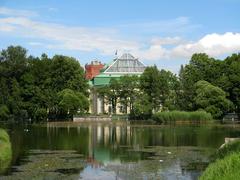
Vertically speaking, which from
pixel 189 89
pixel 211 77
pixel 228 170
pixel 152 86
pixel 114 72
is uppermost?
pixel 114 72

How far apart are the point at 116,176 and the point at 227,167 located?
32.2ft

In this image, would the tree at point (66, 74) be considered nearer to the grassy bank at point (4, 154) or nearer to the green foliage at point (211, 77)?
the green foliage at point (211, 77)

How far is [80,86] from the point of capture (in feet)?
307

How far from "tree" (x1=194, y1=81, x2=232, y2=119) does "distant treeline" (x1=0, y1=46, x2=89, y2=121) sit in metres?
20.6

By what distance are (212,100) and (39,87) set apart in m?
30.7

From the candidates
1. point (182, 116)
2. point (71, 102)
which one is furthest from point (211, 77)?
point (71, 102)

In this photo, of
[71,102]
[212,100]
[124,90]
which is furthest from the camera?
[124,90]

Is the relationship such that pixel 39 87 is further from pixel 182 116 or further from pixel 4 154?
pixel 4 154

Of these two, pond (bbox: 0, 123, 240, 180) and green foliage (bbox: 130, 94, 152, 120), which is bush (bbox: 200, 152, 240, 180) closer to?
pond (bbox: 0, 123, 240, 180)

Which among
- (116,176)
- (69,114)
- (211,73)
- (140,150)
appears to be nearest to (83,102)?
(69,114)

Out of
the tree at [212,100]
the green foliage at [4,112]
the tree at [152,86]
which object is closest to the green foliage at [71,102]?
the green foliage at [4,112]

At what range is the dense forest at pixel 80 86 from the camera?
87.5m

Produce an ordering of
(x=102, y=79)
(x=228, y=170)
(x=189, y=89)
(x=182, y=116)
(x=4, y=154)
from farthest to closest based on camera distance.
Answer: (x=102, y=79), (x=189, y=89), (x=182, y=116), (x=4, y=154), (x=228, y=170)

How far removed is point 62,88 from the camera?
93.8 meters
